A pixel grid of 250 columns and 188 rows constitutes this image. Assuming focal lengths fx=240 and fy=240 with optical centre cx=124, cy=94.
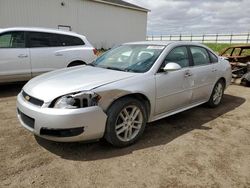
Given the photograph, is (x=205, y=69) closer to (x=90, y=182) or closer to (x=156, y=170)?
(x=156, y=170)

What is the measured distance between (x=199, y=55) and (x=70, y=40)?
Result: 12.9 ft

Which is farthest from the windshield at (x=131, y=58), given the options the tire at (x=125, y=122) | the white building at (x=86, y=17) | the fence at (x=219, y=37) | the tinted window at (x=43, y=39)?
the fence at (x=219, y=37)

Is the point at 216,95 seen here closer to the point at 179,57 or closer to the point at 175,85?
the point at 179,57

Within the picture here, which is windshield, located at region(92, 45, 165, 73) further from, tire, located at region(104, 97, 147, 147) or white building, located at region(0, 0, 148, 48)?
white building, located at region(0, 0, 148, 48)

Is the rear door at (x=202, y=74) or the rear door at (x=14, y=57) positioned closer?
the rear door at (x=202, y=74)

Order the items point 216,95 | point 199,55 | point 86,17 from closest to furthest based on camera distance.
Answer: point 199,55 → point 216,95 → point 86,17

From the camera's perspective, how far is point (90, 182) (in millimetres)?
2570

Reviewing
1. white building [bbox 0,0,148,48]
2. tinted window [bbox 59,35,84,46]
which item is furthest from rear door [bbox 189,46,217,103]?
white building [bbox 0,0,148,48]

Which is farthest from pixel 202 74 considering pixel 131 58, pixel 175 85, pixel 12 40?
pixel 12 40

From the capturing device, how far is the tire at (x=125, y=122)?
3121 millimetres

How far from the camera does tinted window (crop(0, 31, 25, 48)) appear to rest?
19.4 feet

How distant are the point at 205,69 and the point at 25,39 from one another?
4523 millimetres

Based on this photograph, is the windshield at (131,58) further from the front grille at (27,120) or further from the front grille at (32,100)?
the front grille at (27,120)

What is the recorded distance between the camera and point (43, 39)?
21.6 ft
